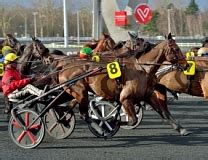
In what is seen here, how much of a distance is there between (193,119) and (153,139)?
8.35 ft

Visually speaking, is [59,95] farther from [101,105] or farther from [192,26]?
[192,26]

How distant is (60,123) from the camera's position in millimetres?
9609

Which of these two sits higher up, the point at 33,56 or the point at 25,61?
the point at 33,56

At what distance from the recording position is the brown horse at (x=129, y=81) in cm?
920

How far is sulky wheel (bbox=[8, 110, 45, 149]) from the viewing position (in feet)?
29.1

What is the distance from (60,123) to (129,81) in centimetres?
147

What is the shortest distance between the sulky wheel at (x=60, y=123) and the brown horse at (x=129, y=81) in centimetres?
27

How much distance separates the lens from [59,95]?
30.6 ft

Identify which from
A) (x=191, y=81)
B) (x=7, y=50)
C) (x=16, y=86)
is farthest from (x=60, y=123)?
(x=7, y=50)

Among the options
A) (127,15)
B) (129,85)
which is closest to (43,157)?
(129,85)

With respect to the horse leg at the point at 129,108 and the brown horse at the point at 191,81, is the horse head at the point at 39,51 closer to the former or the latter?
the brown horse at the point at 191,81

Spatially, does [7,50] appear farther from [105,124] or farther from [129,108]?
[129,108]

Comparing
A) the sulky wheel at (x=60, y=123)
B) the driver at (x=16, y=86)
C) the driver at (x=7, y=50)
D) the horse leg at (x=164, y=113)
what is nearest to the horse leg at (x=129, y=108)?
the horse leg at (x=164, y=113)

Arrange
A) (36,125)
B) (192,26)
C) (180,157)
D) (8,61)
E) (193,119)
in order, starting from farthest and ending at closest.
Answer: (192,26) → (193,119) → (8,61) → (36,125) → (180,157)
